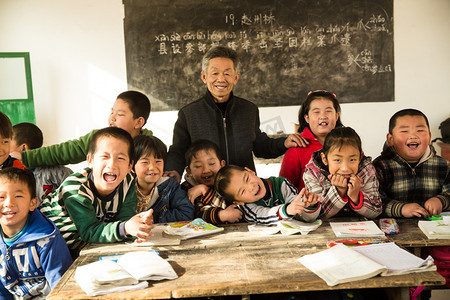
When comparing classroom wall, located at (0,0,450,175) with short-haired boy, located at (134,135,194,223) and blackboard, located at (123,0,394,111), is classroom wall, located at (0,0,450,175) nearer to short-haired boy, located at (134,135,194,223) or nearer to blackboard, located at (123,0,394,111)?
blackboard, located at (123,0,394,111)

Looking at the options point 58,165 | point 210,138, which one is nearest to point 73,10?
point 58,165

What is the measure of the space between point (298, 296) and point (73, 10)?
471 cm

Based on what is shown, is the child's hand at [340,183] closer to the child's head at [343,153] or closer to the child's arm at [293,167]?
the child's head at [343,153]

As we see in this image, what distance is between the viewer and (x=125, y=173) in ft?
6.48

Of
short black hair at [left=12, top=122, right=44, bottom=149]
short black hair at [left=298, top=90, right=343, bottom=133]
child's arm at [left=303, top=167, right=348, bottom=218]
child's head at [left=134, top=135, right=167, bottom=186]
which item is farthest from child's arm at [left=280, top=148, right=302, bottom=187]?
short black hair at [left=12, top=122, right=44, bottom=149]

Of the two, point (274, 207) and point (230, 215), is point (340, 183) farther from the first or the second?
point (230, 215)

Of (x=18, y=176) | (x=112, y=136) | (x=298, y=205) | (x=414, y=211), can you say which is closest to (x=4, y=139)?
(x=18, y=176)

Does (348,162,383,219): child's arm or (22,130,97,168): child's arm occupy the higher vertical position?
(22,130,97,168): child's arm

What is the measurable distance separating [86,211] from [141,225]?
0.29m

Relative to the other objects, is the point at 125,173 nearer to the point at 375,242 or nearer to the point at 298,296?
the point at 298,296

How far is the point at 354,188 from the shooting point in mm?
2049

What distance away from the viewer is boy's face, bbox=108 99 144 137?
271 cm

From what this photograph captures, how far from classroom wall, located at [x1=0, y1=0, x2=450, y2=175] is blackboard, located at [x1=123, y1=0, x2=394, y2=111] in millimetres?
157

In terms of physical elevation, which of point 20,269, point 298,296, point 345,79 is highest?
point 345,79
